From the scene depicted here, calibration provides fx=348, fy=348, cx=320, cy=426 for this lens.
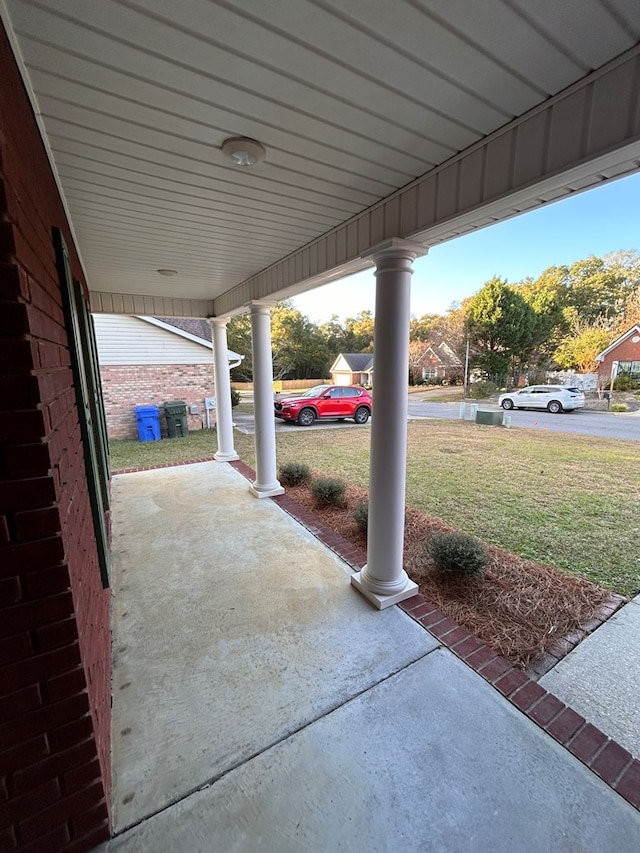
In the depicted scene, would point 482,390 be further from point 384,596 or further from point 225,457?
point 384,596

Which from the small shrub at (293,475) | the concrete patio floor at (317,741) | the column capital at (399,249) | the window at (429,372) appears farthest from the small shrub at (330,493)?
the window at (429,372)

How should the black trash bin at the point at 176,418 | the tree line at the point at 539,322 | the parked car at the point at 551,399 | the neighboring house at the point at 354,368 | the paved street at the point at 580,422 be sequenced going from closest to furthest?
the black trash bin at the point at 176,418
the paved street at the point at 580,422
the parked car at the point at 551,399
the tree line at the point at 539,322
the neighboring house at the point at 354,368

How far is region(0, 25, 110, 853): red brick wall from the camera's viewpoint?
92 centimetres

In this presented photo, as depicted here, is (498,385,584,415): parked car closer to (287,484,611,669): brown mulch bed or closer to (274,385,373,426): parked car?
(274,385,373,426): parked car

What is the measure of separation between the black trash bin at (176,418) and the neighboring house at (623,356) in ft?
70.5

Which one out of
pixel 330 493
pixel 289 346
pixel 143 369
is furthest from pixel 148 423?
pixel 289 346

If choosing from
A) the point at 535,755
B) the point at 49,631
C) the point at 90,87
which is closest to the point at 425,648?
the point at 535,755

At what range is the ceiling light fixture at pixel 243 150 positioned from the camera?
164cm

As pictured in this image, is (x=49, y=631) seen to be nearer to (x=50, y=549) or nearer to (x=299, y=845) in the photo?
(x=50, y=549)

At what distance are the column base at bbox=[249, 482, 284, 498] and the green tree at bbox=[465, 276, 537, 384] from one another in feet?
72.9

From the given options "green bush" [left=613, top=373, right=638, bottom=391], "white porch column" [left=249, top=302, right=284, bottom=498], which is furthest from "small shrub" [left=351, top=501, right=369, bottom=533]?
"green bush" [left=613, top=373, right=638, bottom=391]

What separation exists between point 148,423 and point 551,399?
52.1 feet

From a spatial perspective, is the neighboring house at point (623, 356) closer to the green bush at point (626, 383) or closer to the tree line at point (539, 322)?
the green bush at point (626, 383)

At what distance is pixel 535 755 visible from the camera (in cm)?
156
